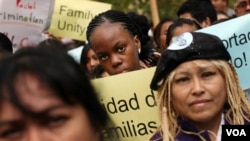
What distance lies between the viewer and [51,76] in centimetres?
170

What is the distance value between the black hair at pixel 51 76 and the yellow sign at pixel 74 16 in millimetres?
5192

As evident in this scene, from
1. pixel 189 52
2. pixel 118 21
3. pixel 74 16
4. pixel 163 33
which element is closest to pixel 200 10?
pixel 163 33

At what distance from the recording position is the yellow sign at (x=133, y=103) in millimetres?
4078

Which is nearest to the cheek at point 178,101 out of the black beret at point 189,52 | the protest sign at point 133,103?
the black beret at point 189,52

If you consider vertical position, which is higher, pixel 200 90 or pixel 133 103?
pixel 200 90

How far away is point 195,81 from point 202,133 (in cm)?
24

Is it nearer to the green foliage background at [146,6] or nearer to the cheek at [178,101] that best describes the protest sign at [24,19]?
the cheek at [178,101]

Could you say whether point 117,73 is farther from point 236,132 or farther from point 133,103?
point 236,132

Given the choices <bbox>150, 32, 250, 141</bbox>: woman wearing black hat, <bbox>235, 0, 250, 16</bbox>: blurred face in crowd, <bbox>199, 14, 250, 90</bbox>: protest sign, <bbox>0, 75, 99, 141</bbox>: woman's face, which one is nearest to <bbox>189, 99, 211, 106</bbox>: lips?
<bbox>150, 32, 250, 141</bbox>: woman wearing black hat

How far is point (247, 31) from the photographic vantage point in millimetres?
4672

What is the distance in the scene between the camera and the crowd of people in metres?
1.69

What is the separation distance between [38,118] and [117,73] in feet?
8.96

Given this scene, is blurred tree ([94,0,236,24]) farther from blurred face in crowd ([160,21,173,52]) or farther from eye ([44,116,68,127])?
eye ([44,116,68,127])

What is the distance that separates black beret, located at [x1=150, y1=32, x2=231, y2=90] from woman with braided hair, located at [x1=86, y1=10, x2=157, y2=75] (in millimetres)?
1025
